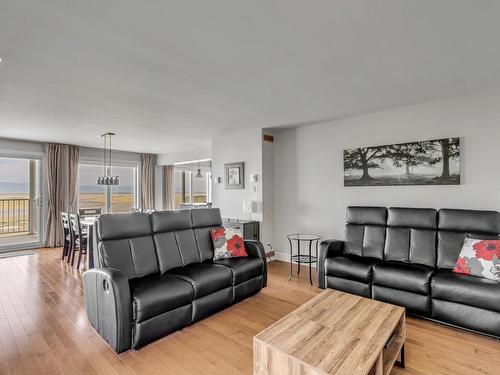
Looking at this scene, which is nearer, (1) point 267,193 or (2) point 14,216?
(1) point 267,193

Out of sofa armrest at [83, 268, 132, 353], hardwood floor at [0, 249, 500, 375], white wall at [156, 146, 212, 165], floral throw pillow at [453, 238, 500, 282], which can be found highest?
white wall at [156, 146, 212, 165]

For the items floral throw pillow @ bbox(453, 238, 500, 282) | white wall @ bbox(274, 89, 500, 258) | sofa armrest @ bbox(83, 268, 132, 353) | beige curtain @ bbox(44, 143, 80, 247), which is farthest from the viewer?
beige curtain @ bbox(44, 143, 80, 247)

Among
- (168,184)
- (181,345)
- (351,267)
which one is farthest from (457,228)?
(168,184)

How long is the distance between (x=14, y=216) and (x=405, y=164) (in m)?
8.04

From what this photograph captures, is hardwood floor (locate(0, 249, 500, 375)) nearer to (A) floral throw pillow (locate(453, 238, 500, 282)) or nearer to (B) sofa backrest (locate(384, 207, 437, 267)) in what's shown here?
(A) floral throw pillow (locate(453, 238, 500, 282))

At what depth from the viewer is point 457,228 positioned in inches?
115

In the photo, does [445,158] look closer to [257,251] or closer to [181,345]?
[257,251]

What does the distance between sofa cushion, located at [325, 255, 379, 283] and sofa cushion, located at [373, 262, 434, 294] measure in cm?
9

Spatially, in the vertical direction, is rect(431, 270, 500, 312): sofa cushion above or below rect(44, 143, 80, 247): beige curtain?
below

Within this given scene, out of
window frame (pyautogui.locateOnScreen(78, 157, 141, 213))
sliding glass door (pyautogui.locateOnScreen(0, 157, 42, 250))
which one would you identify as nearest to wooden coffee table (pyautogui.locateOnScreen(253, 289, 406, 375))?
sliding glass door (pyautogui.locateOnScreen(0, 157, 42, 250))

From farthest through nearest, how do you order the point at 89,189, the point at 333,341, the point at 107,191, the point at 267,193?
the point at 107,191
the point at 89,189
the point at 267,193
the point at 333,341

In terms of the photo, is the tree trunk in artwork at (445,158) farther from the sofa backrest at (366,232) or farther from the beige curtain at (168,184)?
the beige curtain at (168,184)

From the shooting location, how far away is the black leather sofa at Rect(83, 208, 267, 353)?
2150 millimetres

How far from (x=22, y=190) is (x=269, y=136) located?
5808 mm
